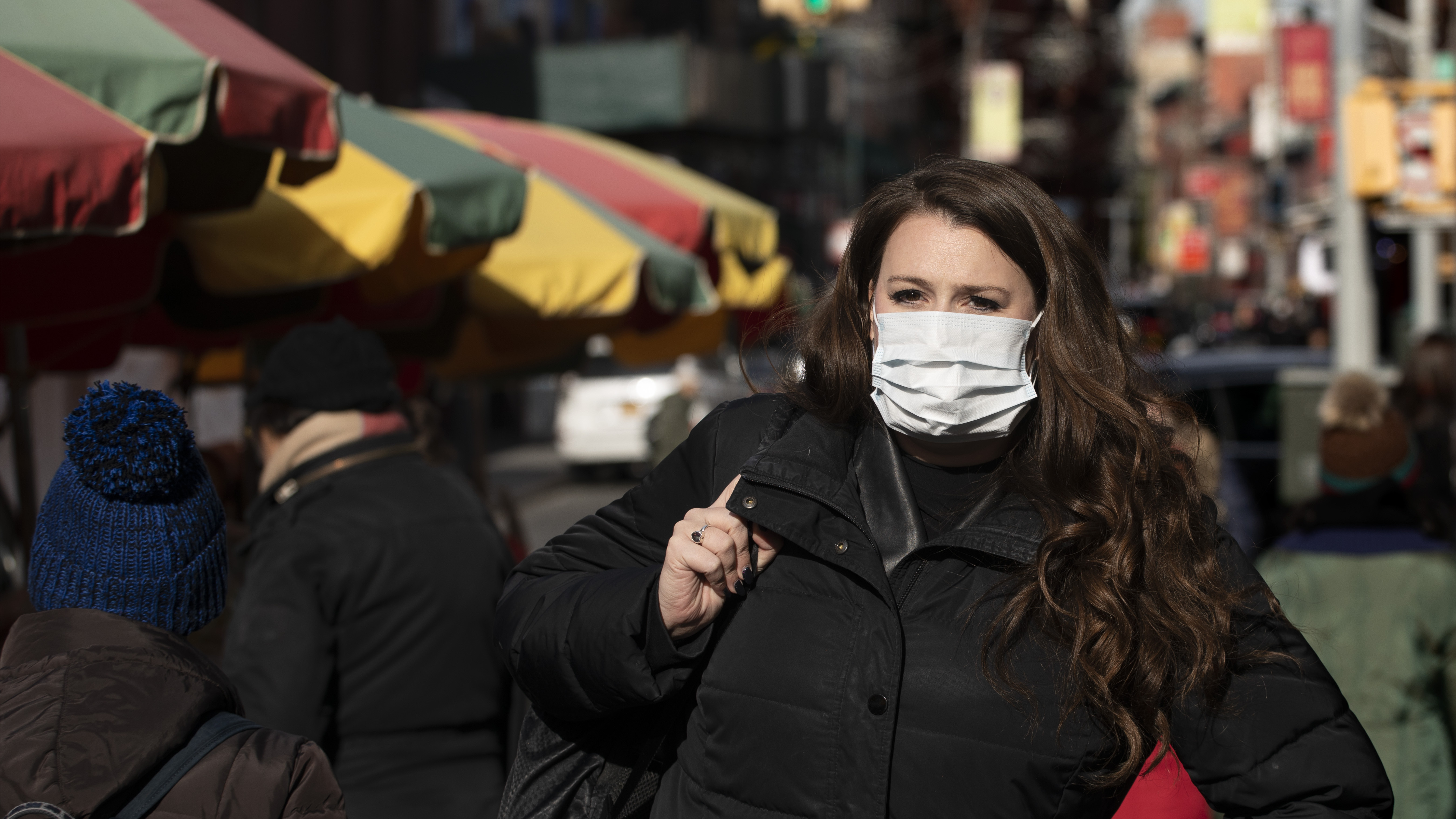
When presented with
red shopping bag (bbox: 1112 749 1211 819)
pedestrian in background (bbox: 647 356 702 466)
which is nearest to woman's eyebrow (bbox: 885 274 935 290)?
red shopping bag (bbox: 1112 749 1211 819)

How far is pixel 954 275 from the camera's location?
2.18 metres

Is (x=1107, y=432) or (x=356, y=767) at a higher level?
(x=1107, y=432)

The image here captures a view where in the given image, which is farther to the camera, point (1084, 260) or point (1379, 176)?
point (1379, 176)

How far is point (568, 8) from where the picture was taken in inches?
1251

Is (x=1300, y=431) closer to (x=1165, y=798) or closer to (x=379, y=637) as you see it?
(x=379, y=637)

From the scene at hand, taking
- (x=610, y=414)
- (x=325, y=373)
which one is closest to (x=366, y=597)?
(x=325, y=373)

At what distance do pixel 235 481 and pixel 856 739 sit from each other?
503cm

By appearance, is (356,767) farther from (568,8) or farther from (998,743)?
(568,8)

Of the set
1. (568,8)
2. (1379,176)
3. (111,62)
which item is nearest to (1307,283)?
(568,8)

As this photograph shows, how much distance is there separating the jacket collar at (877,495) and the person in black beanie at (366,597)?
1213 mm

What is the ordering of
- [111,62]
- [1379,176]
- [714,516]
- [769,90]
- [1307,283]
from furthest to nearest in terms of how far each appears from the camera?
[769,90] < [1307,283] < [1379,176] < [111,62] < [714,516]

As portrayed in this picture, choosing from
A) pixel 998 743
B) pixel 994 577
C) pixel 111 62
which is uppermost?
pixel 111 62

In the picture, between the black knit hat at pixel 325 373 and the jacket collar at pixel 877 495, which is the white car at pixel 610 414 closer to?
the black knit hat at pixel 325 373

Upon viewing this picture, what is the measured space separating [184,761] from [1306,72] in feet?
78.8
